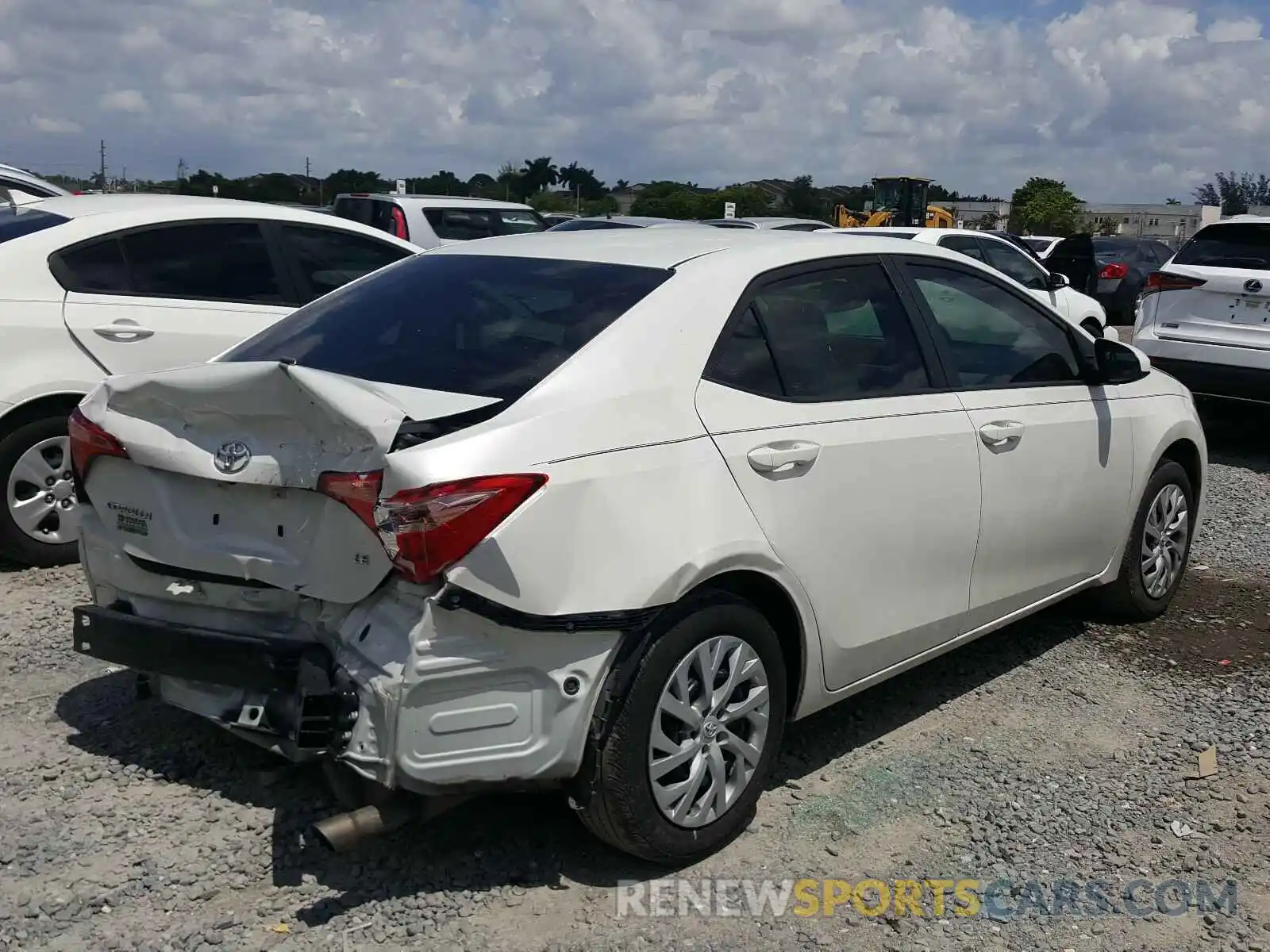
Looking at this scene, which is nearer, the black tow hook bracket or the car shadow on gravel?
the black tow hook bracket

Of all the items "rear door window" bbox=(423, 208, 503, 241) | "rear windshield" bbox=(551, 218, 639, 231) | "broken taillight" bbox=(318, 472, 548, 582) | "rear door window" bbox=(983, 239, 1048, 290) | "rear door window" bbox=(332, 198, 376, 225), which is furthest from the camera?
"rear windshield" bbox=(551, 218, 639, 231)

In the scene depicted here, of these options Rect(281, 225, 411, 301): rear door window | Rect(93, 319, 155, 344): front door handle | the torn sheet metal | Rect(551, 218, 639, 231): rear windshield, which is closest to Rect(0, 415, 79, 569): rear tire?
Rect(93, 319, 155, 344): front door handle

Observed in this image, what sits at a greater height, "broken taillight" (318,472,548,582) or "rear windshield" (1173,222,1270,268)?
"rear windshield" (1173,222,1270,268)

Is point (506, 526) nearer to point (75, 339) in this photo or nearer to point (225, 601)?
point (225, 601)

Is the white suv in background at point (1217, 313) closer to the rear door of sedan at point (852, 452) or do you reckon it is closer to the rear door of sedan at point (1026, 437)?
the rear door of sedan at point (1026, 437)

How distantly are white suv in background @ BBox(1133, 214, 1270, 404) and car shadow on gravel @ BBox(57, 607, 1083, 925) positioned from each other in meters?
5.27

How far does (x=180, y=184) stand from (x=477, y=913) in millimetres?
33986

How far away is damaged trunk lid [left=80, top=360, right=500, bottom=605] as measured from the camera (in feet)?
9.75

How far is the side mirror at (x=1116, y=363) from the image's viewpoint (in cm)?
489

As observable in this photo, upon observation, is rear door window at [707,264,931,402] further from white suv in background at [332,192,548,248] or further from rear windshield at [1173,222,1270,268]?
white suv in background at [332,192,548,248]

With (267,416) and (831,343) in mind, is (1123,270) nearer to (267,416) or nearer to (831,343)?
(831,343)

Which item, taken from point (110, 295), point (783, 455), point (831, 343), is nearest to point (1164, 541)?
point (831, 343)

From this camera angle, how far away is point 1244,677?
16.3ft

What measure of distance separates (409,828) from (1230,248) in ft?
26.5
